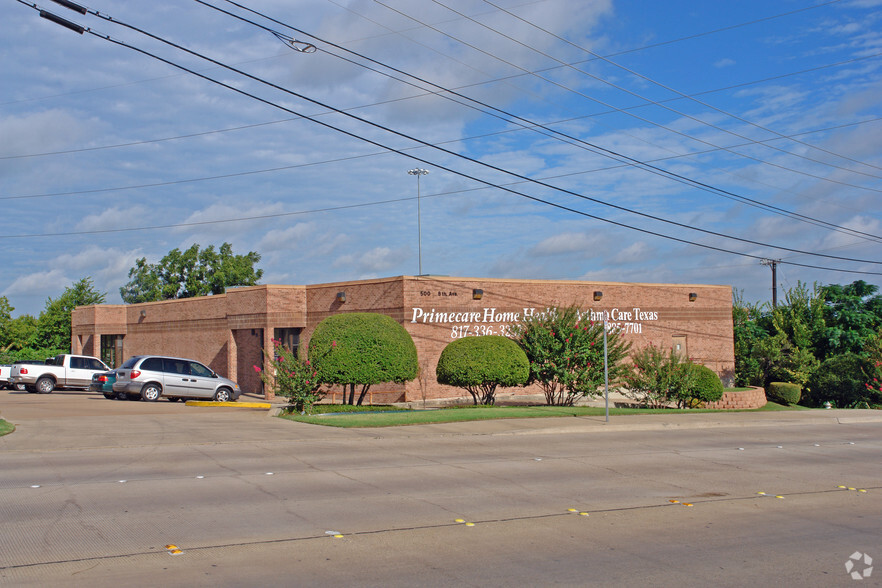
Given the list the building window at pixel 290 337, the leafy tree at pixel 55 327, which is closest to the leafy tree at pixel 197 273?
the leafy tree at pixel 55 327

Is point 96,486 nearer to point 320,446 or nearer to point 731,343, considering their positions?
point 320,446

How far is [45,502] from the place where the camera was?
966 centimetres

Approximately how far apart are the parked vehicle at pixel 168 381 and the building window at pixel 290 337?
158 inches

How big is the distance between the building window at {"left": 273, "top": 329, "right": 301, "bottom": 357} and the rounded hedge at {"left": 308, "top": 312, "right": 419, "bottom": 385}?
29.2ft

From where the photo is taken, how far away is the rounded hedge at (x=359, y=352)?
2286 cm

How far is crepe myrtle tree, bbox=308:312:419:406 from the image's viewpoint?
900 inches

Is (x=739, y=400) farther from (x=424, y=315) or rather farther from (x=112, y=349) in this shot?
(x=112, y=349)

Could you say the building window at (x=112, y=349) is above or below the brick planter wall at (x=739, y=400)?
above

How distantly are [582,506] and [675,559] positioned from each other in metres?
2.51

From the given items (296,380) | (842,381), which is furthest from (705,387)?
(296,380)

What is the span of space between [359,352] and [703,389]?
1304 cm

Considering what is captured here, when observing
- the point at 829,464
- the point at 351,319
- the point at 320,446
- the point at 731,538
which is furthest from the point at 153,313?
the point at 731,538

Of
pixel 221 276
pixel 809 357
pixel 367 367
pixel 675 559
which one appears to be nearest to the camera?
pixel 675 559

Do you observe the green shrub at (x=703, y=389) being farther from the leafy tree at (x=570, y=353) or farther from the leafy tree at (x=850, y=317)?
the leafy tree at (x=850, y=317)
